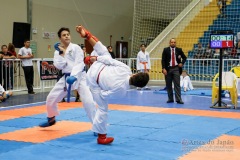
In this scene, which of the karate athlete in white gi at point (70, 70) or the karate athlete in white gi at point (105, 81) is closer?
the karate athlete in white gi at point (105, 81)

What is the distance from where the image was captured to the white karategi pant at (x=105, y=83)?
16.1 feet

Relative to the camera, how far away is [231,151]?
4680 mm

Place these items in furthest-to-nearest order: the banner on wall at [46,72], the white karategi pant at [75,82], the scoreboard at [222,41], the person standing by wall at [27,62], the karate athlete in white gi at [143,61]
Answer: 1. the karate athlete in white gi at [143,61]
2. the banner on wall at [46,72]
3. the person standing by wall at [27,62]
4. the scoreboard at [222,41]
5. the white karategi pant at [75,82]

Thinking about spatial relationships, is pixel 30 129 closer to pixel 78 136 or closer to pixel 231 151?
pixel 78 136

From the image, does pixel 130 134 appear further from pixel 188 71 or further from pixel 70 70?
pixel 188 71

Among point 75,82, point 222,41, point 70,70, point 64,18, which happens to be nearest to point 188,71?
point 64,18

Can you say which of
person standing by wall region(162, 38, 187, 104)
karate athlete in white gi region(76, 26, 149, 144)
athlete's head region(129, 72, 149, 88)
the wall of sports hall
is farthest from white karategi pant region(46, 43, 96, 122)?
the wall of sports hall

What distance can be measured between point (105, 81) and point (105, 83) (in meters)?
0.03

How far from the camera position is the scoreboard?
335 inches

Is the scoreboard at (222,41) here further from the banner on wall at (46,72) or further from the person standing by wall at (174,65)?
the banner on wall at (46,72)

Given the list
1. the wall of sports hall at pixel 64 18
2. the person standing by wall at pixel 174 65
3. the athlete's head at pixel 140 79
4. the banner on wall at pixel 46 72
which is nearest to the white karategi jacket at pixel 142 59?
the banner on wall at pixel 46 72

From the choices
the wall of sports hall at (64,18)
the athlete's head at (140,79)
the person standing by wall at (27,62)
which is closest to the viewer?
the athlete's head at (140,79)

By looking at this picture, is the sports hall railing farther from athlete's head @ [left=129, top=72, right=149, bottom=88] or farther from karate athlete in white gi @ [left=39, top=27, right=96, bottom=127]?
athlete's head @ [left=129, top=72, right=149, bottom=88]

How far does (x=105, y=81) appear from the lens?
4.98m
